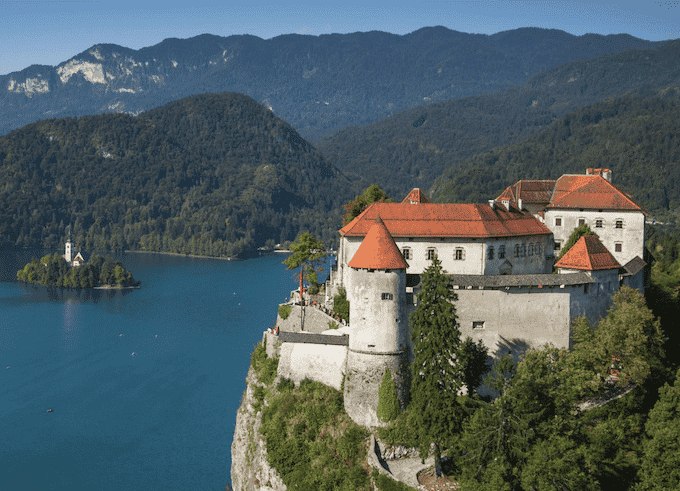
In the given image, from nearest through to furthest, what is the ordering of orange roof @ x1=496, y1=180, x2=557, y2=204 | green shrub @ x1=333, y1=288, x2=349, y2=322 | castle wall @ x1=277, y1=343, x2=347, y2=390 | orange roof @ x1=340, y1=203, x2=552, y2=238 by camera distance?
castle wall @ x1=277, y1=343, x2=347, y2=390 → orange roof @ x1=340, y1=203, x2=552, y2=238 → green shrub @ x1=333, y1=288, x2=349, y2=322 → orange roof @ x1=496, y1=180, x2=557, y2=204

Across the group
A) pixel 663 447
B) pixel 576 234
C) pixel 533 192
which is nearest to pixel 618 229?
pixel 576 234

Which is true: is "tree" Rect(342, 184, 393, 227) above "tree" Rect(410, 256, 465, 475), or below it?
above

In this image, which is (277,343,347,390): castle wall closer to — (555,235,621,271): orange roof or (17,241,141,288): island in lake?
(555,235,621,271): orange roof

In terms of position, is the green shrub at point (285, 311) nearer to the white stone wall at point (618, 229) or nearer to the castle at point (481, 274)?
the castle at point (481, 274)

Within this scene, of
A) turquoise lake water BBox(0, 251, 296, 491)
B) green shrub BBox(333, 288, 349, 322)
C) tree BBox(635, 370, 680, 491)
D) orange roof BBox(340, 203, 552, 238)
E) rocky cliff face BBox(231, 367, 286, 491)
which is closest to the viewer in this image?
tree BBox(635, 370, 680, 491)

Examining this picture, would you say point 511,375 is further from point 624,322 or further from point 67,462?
point 67,462

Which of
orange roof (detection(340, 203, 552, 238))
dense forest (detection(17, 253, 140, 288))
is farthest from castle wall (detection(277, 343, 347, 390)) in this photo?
dense forest (detection(17, 253, 140, 288))

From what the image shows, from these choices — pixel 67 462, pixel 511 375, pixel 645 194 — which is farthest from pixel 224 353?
pixel 645 194
